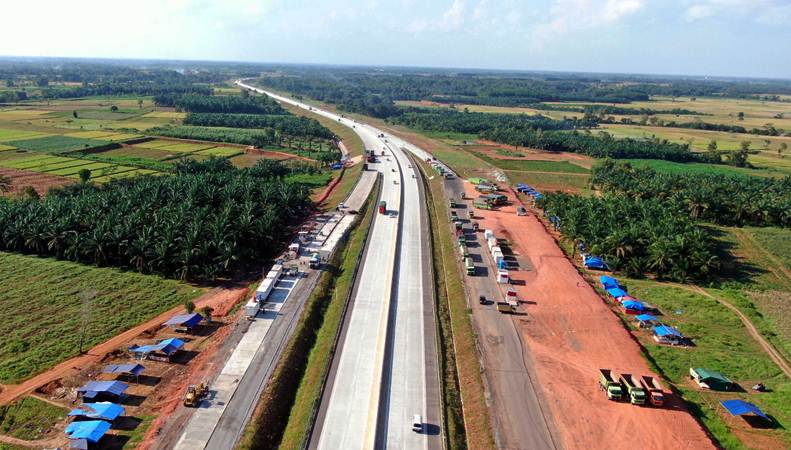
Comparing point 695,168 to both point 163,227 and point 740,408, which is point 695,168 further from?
point 163,227

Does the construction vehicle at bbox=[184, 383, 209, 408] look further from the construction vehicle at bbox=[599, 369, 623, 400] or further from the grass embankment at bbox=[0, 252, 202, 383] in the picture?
the construction vehicle at bbox=[599, 369, 623, 400]

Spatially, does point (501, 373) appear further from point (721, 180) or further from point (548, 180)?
point (721, 180)

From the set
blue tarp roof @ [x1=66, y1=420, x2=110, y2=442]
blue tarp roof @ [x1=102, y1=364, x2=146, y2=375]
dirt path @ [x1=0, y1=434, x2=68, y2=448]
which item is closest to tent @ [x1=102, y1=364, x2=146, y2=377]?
blue tarp roof @ [x1=102, y1=364, x2=146, y2=375]

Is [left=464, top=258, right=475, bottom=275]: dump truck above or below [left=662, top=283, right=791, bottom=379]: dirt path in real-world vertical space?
above

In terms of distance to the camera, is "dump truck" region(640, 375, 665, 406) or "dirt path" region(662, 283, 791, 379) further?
"dirt path" region(662, 283, 791, 379)

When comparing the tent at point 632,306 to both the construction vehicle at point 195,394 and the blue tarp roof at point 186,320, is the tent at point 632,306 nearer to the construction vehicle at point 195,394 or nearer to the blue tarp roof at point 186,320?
the construction vehicle at point 195,394

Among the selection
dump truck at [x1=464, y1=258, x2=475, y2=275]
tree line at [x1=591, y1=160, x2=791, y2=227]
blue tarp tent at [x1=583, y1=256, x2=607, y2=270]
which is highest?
tree line at [x1=591, y1=160, x2=791, y2=227]

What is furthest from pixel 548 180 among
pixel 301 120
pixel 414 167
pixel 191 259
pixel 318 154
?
pixel 301 120

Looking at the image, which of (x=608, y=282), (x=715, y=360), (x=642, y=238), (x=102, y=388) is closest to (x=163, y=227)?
(x=102, y=388)
